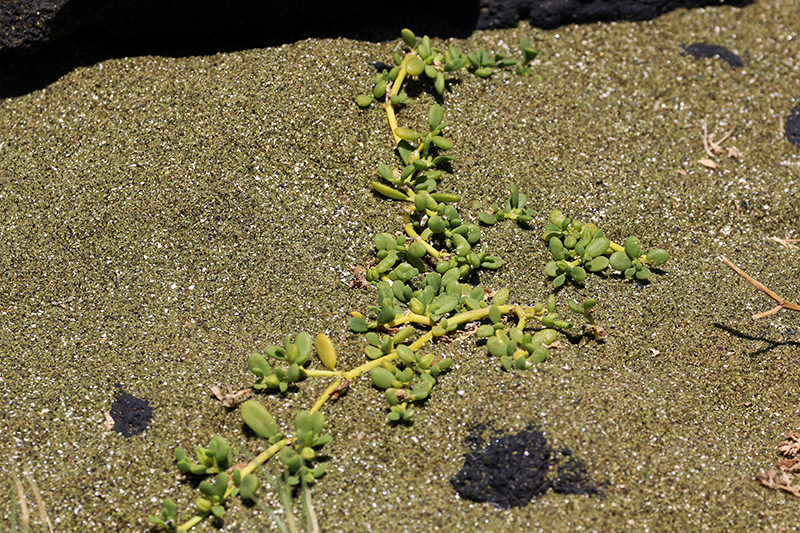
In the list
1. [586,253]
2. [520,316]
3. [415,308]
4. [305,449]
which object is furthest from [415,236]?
[305,449]

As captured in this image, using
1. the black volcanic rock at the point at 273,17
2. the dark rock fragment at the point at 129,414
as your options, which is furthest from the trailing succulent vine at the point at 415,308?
the black volcanic rock at the point at 273,17

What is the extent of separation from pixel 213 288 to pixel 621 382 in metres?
1.39

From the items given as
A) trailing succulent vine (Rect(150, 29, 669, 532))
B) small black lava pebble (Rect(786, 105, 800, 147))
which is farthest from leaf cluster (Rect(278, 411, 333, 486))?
small black lava pebble (Rect(786, 105, 800, 147))

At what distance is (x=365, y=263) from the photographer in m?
2.42

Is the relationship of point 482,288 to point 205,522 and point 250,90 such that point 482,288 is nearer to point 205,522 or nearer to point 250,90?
point 205,522

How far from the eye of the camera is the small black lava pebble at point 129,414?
79.2 inches

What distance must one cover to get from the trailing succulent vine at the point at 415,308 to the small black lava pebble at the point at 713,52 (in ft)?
4.32

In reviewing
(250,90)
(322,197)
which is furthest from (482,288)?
(250,90)

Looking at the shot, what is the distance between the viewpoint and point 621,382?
214 centimetres

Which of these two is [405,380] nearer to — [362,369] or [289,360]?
[362,369]

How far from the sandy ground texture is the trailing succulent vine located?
60 millimetres

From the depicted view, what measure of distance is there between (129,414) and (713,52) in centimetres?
309

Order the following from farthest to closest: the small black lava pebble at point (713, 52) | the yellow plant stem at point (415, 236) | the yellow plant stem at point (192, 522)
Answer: the small black lava pebble at point (713, 52)
the yellow plant stem at point (415, 236)
the yellow plant stem at point (192, 522)

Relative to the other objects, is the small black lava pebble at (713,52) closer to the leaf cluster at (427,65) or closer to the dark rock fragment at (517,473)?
the leaf cluster at (427,65)
